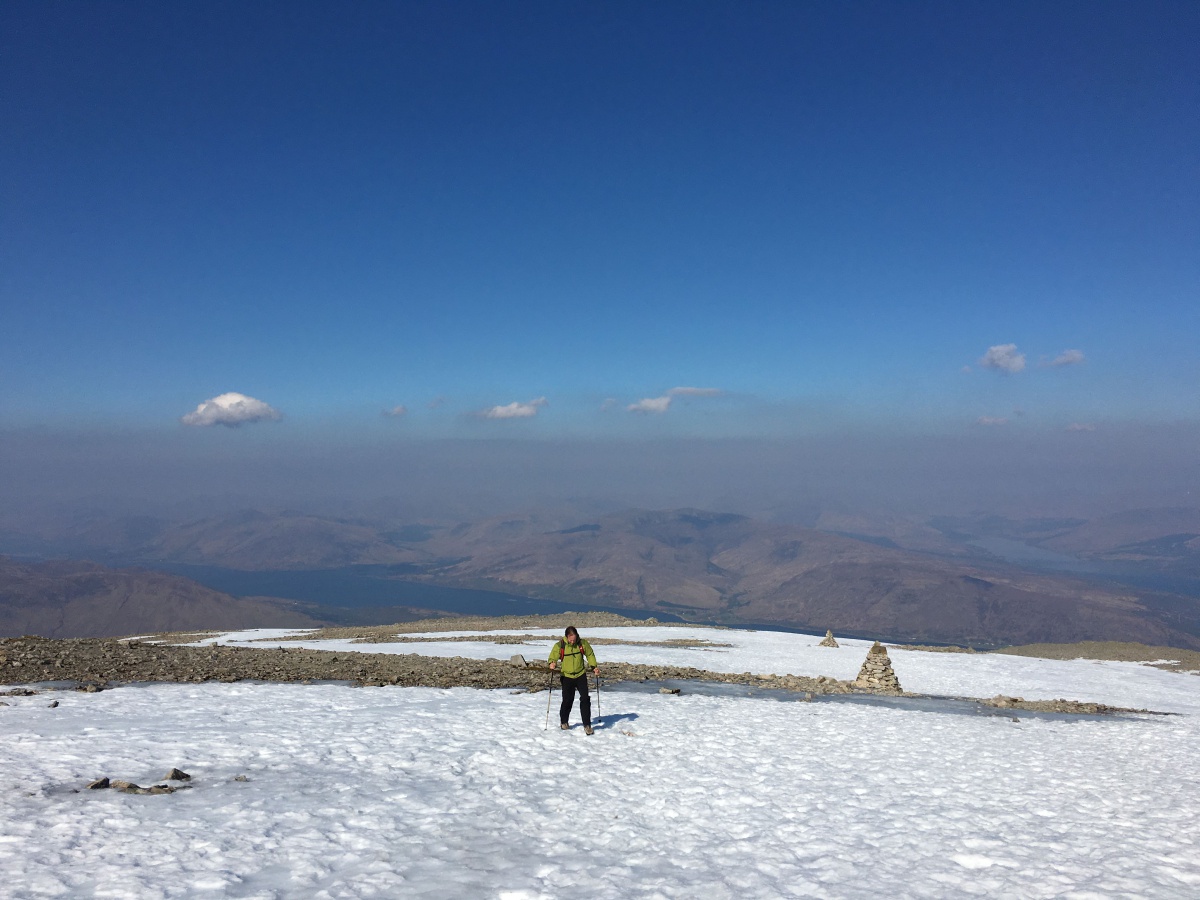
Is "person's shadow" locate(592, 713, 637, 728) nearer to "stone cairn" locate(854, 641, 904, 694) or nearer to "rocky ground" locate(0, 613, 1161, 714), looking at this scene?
"rocky ground" locate(0, 613, 1161, 714)

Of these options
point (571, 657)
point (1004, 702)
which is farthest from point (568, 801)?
point (1004, 702)

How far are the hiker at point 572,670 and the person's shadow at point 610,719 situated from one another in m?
0.95

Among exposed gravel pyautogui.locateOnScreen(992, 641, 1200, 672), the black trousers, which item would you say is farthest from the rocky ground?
exposed gravel pyautogui.locateOnScreen(992, 641, 1200, 672)

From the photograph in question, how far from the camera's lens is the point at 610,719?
707 inches

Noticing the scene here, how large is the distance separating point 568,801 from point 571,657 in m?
4.59

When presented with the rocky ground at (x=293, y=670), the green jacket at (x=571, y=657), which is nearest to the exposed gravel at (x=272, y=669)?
the rocky ground at (x=293, y=670)

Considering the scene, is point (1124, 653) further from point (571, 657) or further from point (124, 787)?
point (124, 787)

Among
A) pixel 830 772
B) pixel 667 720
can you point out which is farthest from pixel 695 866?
pixel 667 720

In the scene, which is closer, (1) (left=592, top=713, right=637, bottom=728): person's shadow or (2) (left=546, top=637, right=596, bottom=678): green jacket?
(2) (left=546, top=637, right=596, bottom=678): green jacket

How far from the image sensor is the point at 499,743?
15023mm

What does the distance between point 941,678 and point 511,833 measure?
1131 inches

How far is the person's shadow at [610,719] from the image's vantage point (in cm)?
1730

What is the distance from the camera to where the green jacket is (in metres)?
16.1

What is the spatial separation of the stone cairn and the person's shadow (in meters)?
11.9
